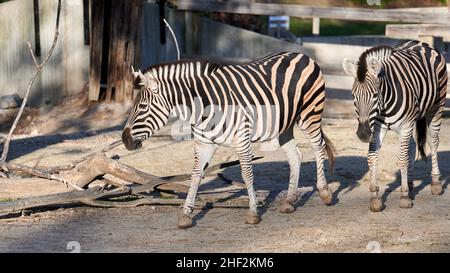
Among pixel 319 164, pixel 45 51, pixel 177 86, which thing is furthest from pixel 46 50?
pixel 177 86

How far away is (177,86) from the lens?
812 cm

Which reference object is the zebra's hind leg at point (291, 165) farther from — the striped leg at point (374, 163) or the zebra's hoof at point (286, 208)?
the striped leg at point (374, 163)

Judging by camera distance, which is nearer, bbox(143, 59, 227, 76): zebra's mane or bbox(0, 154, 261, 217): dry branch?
bbox(143, 59, 227, 76): zebra's mane

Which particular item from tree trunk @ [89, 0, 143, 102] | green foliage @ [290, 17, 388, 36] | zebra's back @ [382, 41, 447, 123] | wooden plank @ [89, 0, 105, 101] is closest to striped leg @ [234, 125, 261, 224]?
zebra's back @ [382, 41, 447, 123]

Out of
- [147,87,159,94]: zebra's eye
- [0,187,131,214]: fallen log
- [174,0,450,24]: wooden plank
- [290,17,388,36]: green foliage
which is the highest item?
[147,87,159,94]: zebra's eye

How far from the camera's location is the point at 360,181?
1030 cm

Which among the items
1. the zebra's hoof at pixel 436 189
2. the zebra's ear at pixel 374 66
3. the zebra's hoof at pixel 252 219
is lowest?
the zebra's hoof at pixel 436 189

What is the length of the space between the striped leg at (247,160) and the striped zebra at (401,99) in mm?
1079

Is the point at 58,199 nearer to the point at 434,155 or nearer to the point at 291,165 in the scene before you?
the point at 291,165

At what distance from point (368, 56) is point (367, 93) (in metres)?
0.44

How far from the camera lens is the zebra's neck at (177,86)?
8094mm

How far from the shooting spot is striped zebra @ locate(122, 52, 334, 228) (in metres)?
8.10

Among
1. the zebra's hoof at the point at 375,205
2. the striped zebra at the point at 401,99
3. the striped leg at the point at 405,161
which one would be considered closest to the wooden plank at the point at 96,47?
the striped zebra at the point at 401,99

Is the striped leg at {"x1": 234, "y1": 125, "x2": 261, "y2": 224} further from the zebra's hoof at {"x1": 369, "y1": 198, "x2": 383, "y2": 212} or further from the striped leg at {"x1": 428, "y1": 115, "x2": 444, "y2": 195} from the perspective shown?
the striped leg at {"x1": 428, "y1": 115, "x2": 444, "y2": 195}
